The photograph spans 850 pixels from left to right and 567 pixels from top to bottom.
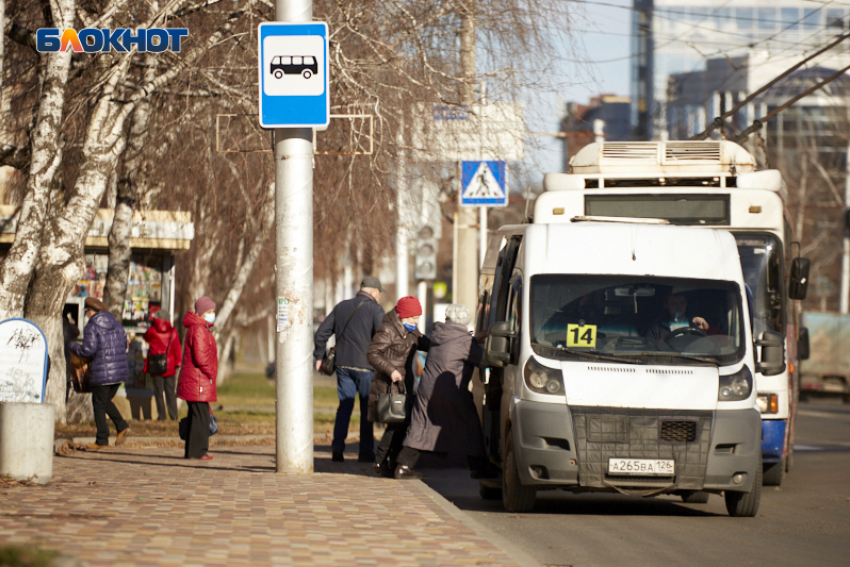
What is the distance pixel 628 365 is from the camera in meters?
9.12

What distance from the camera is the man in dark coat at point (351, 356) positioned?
12.9 m

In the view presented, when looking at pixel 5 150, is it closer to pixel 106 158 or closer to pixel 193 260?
pixel 106 158

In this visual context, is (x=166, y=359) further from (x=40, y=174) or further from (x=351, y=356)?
(x=351, y=356)

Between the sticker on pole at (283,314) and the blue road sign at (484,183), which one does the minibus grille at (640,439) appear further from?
the blue road sign at (484,183)

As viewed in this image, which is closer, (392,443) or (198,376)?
(392,443)

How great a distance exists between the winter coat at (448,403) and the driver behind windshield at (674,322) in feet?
6.23

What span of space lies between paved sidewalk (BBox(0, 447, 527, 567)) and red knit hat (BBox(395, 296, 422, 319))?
1.63 metres

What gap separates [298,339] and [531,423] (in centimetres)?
261

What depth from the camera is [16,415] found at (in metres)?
9.30

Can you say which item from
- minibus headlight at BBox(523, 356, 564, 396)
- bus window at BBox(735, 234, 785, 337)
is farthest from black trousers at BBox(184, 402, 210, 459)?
bus window at BBox(735, 234, 785, 337)

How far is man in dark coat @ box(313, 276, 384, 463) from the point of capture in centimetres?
1286

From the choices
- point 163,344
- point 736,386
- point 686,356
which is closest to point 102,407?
point 163,344

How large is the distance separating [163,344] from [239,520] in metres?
12.2

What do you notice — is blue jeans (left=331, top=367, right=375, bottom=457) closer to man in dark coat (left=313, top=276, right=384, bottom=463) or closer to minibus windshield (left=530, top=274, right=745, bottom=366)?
man in dark coat (left=313, top=276, right=384, bottom=463)
